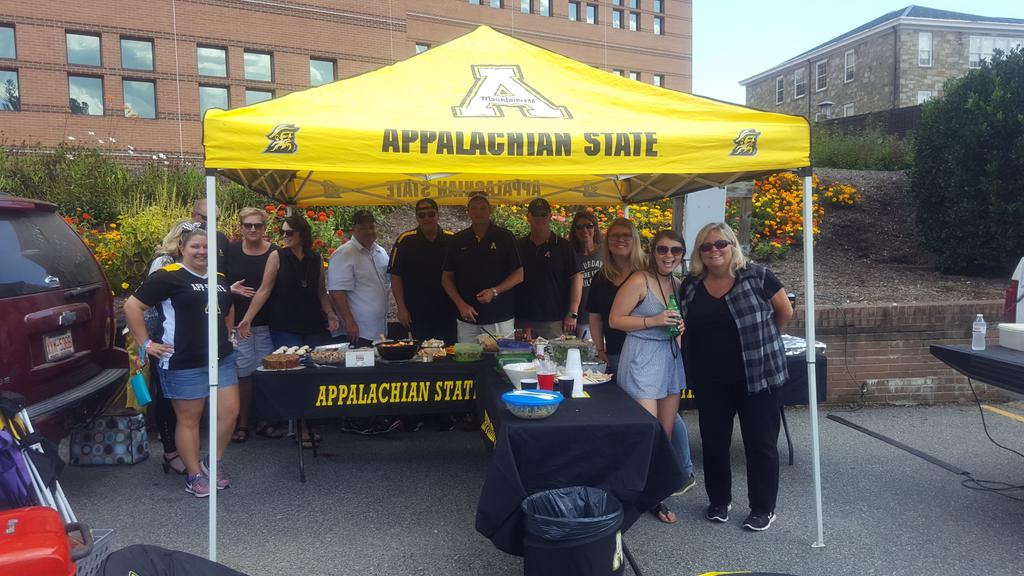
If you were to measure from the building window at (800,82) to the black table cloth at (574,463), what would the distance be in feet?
135

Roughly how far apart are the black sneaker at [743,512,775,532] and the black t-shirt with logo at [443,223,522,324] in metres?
2.53

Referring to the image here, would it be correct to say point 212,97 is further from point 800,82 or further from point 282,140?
point 800,82

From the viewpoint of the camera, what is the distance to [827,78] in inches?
1452

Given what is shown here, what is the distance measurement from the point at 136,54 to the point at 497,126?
23631mm

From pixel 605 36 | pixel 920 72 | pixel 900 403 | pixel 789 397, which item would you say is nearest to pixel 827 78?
pixel 920 72

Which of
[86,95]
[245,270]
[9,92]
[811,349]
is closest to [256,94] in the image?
[86,95]

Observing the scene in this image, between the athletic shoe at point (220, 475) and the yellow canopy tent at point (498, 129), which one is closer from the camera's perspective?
the yellow canopy tent at point (498, 129)

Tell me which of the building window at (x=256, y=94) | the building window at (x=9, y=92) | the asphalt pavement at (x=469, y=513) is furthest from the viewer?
the building window at (x=256, y=94)

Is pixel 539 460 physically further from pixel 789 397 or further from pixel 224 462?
pixel 224 462

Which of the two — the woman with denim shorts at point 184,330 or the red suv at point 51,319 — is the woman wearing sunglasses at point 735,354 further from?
the red suv at point 51,319

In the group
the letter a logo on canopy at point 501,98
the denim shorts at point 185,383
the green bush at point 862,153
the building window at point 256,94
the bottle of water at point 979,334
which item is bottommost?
the denim shorts at point 185,383

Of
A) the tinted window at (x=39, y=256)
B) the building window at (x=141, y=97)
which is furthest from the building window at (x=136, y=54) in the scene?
the tinted window at (x=39, y=256)

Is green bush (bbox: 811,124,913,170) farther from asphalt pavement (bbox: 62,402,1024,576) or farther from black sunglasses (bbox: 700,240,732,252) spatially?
black sunglasses (bbox: 700,240,732,252)

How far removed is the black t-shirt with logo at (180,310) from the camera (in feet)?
12.7
